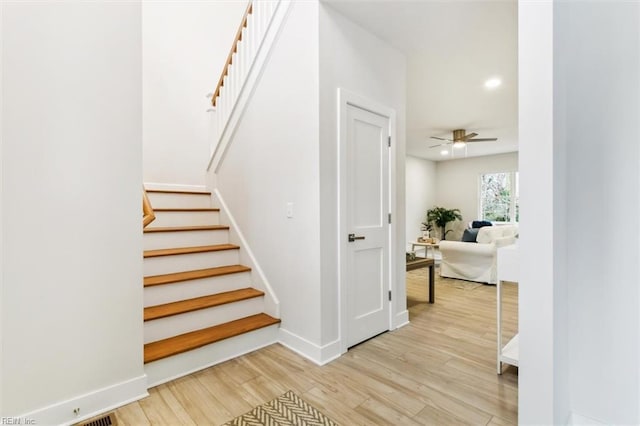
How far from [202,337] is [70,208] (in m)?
1.21

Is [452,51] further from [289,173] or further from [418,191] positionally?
[418,191]

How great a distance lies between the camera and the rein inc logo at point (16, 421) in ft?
4.74

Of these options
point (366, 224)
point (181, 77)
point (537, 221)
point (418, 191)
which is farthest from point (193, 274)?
point (418, 191)

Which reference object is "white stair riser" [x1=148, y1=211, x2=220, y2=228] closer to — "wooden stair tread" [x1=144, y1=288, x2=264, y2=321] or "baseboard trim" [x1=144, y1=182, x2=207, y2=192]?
"baseboard trim" [x1=144, y1=182, x2=207, y2=192]

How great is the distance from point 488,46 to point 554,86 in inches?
80.9

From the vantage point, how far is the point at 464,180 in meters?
8.70

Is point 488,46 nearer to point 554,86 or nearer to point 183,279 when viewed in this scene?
point 554,86

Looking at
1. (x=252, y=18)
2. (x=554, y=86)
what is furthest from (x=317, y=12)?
(x=554, y=86)

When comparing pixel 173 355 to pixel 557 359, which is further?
pixel 173 355

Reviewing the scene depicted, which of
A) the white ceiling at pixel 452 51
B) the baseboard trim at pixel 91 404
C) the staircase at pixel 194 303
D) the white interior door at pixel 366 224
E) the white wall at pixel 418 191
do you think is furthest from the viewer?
the white wall at pixel 418 191

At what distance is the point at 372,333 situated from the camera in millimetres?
2670

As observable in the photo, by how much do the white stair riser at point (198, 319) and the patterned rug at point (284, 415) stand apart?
2.98 ft

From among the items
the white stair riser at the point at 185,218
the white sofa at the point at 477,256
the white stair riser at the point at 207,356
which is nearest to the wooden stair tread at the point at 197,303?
the white stair riser at the point at 207,356

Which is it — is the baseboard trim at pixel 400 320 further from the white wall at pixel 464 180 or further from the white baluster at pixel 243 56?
the white wall at pixel 464 180
